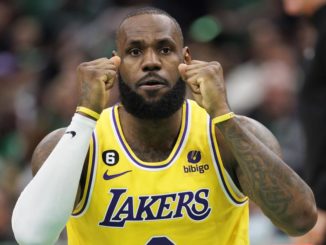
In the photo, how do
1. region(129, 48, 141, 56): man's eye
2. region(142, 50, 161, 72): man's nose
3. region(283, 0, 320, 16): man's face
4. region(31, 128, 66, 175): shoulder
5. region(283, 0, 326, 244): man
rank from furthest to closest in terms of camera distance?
1. region(283, 0, 320, 16): man's face
2. region(283, 0, 326, 244): man
3. region(31, 128, 66, 175): shoulder
4. region(129, 48, 141, 56): man's eye
5. region(142, 50, 161, 72): man's nose

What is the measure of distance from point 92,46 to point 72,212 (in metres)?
6.58

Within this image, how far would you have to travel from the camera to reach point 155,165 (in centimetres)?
548

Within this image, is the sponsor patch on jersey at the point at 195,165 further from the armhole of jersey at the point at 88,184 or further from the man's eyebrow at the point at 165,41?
the man's eyebrow at the point at 165,41

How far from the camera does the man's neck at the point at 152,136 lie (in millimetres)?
5559

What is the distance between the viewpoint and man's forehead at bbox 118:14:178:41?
17.6 feet

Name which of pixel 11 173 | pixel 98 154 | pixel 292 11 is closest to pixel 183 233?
pixel 98 154

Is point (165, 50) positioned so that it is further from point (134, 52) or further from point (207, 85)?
point (207, 85)

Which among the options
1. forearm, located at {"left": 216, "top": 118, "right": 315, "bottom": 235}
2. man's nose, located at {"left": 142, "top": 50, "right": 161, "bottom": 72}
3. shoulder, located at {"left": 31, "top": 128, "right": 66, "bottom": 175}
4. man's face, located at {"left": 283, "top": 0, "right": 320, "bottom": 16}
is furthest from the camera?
man's face, located at {"left": 283, "top": 0, "right": 320, "bottom": 16}

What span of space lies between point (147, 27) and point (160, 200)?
896mm

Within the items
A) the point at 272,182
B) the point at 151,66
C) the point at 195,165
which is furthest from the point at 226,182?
the point at 151,66

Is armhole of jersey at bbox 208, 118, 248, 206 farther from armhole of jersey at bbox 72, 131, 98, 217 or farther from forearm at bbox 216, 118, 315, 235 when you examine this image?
armhole of jersey at bbox 72, 131, 98, 217

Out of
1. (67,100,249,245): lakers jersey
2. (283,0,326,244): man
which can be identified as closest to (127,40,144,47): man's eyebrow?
(67,100,249,245): lakers jersey

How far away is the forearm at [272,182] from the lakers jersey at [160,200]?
0.99ft

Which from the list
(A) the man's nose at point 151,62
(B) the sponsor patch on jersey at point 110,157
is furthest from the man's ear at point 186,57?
(B) the sponsor patch on jersey at point 110,157
